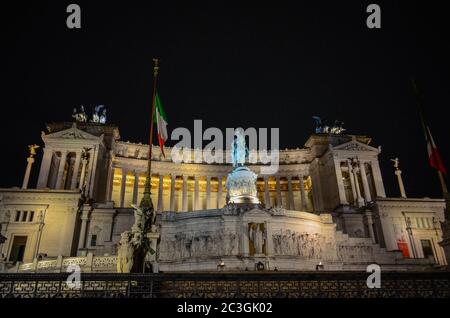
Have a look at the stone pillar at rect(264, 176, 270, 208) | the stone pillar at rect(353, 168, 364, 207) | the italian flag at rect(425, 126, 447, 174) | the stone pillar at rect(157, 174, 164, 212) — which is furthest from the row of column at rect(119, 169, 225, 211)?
the italian flag at rect(425, 126, 447, 174)

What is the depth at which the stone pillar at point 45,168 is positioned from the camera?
61.4 meters

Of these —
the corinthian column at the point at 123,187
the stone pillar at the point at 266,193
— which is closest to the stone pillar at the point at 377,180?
the stone pillar at the point at 266,193

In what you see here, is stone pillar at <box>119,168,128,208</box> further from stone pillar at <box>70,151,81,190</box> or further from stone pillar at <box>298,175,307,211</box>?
stone pillar at <box>298,175,307,211</box>

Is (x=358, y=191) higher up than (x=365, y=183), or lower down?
lower down

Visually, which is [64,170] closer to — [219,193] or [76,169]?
[76,169]

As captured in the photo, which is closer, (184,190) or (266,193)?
(184,190)

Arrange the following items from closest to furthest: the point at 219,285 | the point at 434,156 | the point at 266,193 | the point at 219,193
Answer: the point at 219,285 < the point at 434,156 < the point at 219,193 < the point at 266,193

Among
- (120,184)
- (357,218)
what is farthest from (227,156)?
(357,218)

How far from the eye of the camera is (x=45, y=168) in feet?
205

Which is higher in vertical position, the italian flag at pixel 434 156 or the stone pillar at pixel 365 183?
the stone pillar at pixel 365 183

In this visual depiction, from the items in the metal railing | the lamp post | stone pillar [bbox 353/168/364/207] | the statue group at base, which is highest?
stone pillar [bbox 353/168/364/207]

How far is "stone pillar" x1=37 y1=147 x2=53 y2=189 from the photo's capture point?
201ft

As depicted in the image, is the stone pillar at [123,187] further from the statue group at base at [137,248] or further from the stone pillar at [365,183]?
the statue group at base at [137,248]

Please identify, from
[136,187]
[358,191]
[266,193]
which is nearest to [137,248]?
[136,187]
